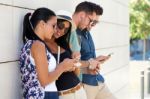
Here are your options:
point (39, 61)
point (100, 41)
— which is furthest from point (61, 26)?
point (100, 41)

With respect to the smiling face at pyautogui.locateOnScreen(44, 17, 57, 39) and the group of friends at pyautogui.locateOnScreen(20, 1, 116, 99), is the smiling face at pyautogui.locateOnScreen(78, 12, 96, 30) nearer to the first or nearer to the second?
the group of friends at pyautogui.locateOnScreen(20, 1, 116, 99)

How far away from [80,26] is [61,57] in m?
0.90

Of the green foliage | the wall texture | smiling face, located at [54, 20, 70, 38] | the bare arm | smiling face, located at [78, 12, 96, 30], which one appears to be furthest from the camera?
the green foliage

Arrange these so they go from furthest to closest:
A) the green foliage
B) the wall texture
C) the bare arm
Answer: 1. the green foliage
2. the wall texture
3. the bare arm

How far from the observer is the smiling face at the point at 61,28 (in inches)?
161

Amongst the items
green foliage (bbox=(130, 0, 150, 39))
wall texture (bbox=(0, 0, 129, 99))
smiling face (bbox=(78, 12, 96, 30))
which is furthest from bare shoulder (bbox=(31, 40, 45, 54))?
green foliage (bbox=(130, 0, 150, 39))

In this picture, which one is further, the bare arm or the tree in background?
the tree in background

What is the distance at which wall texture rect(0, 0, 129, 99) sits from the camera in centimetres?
372

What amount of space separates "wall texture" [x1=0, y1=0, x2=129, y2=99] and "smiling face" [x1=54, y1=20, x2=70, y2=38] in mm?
328

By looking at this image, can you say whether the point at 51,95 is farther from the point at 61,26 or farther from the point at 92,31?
the point at 92,31

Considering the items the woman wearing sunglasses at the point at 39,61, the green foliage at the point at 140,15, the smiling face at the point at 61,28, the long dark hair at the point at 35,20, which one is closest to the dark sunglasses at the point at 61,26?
the smiling face at the point at 61,28

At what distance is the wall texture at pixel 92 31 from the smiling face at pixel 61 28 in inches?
12.9

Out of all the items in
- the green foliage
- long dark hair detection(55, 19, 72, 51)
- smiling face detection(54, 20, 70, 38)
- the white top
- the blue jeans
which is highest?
smiling face detection(54, 20, 70, 38)

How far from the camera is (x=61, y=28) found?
4.09 meters
